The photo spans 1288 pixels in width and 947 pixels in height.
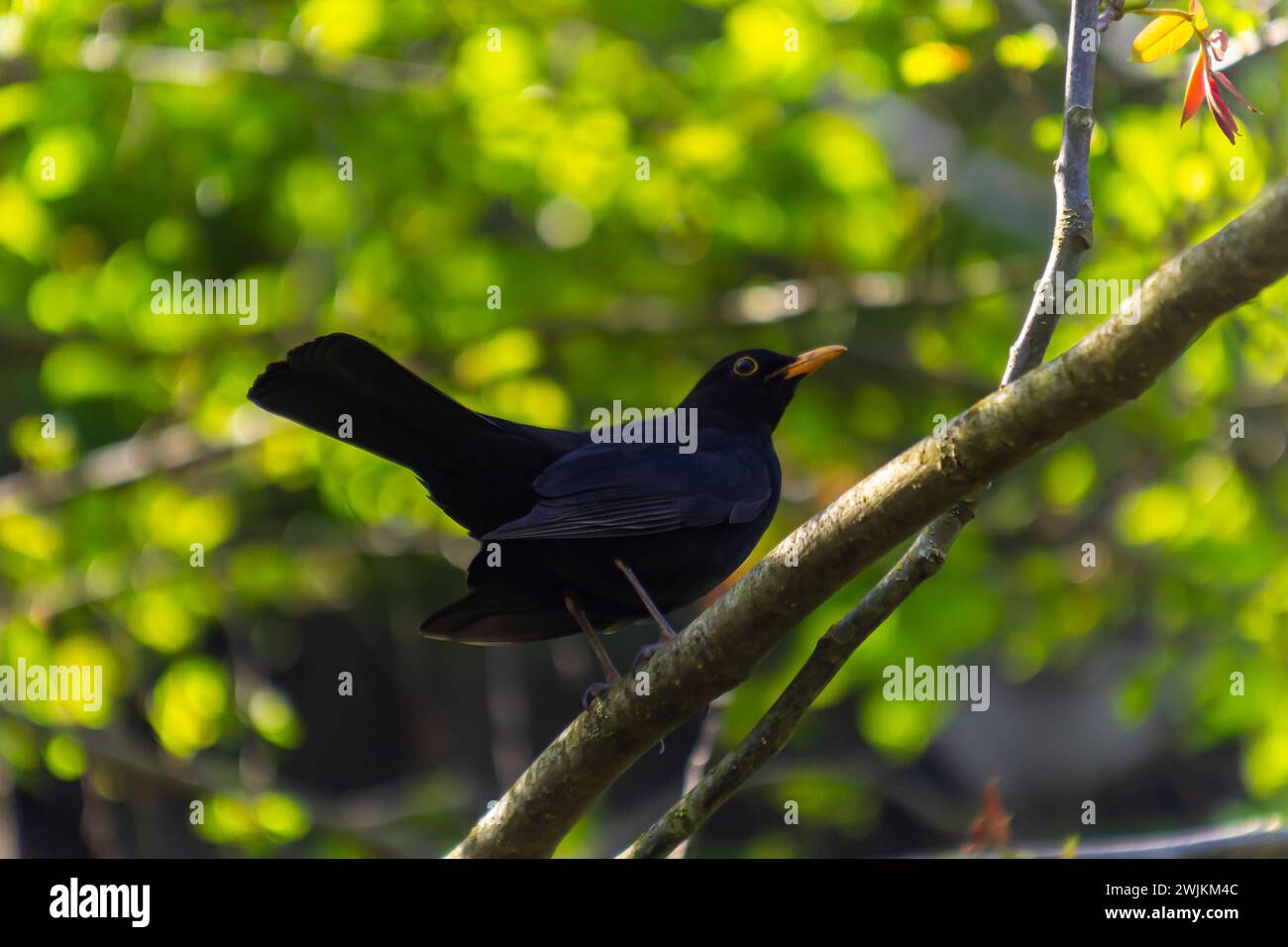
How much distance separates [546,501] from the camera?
12.8 feet

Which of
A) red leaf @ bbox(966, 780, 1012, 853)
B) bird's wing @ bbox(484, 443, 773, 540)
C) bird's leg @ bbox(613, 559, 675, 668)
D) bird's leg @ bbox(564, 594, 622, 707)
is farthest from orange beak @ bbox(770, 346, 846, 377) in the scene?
red leaf @ bbox(966, 780, 1012, 853)

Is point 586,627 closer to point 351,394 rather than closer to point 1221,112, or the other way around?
point 351,394

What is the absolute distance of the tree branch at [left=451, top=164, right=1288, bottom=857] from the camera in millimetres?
2139

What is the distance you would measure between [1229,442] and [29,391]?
21.3ft

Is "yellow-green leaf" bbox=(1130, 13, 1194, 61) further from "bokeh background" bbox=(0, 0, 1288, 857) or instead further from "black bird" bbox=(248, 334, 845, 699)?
"bokeh background" bbox=(0, 0, 1288, 857)

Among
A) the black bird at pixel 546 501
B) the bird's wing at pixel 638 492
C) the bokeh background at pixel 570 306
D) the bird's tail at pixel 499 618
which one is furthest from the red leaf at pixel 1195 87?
the bird's tail at pixel 499 618

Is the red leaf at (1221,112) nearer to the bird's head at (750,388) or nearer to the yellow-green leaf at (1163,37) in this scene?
the yellow-green leaf at (1163,37)

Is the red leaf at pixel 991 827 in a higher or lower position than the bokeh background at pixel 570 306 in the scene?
lower

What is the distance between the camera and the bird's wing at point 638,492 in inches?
149

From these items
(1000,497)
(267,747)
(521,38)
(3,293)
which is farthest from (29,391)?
(1000,497)

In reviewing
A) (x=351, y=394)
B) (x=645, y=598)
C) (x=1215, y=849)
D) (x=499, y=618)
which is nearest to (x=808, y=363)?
(x=645, y=598)

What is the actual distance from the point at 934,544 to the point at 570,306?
4048mm

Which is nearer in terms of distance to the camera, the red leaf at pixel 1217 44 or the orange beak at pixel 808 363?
the red leaf at pixel 1217 44
